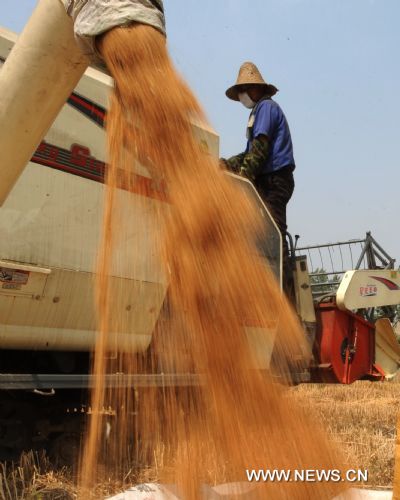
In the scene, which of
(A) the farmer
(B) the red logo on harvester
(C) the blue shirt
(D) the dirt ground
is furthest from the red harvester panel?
(C) the blue shirt

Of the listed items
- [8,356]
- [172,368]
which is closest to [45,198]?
[8,356]

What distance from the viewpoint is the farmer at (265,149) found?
4484 mm

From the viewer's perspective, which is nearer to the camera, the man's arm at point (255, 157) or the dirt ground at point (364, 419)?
the dirt ground at point (364, 419)

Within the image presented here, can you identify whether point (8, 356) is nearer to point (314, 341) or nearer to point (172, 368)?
point (172, 368)

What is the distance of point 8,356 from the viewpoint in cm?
349

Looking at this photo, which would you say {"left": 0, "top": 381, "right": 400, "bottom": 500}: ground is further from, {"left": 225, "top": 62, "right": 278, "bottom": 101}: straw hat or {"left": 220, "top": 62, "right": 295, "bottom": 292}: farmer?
{"left": 225, "top": 62, "right": 278, "bottom": 101}: straw hat

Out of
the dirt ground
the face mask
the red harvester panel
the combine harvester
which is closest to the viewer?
the combine harvester

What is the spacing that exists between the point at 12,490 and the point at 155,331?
3.87ft

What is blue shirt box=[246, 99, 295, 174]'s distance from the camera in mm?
4490

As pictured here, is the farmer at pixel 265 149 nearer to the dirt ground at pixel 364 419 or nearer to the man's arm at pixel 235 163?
the man's arm at pixel 235 163

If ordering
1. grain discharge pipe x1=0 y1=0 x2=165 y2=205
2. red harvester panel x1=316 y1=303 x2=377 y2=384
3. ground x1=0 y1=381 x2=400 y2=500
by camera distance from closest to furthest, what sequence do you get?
grain discharge pipe x1=0 y1=0 x2=165 y2=205
ground x1=0 y1=381 x2=400 y2=500
red harvester panel x1=316 y1=303 x2=377 y2=384

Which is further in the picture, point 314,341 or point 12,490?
point 314,341

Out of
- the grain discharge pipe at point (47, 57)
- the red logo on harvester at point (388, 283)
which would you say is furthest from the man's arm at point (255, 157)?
the grain discharge pipe at point (47, 57)

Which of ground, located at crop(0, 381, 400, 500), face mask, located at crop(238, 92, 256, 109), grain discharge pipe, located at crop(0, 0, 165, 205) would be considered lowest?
ground, located at crop(0, 381, 400, 500)
